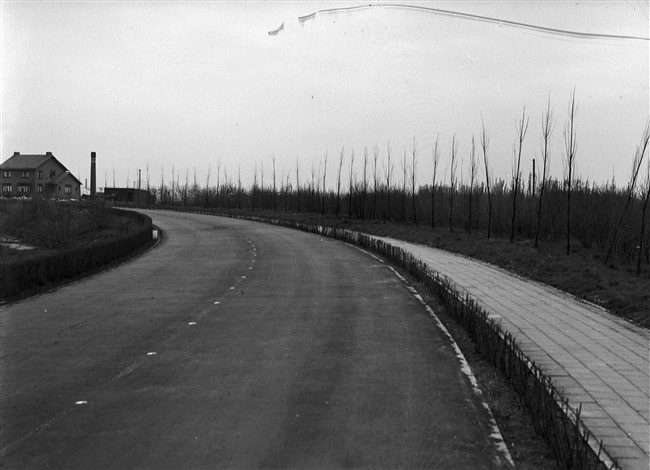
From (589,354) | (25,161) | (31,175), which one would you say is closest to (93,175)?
(31,175)

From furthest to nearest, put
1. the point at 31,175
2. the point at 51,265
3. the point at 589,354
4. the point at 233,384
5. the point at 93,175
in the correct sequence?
the point at 31,175 → the point at 93,175 → the point at 51,265 → the point at 589,354 → the point at 233,384

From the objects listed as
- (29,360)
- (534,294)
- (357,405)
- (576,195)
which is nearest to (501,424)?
(357,405)

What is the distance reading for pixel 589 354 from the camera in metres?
9.14

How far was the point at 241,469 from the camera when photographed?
5.09m

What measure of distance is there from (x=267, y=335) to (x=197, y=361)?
2095 mm

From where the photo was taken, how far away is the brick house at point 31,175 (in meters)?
93.8

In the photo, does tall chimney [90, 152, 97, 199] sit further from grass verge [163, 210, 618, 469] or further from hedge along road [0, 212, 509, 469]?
grass verge [163, 210, 618, 469]

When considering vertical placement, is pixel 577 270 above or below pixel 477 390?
above

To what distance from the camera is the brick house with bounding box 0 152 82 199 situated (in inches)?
3691

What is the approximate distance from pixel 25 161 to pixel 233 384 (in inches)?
3997

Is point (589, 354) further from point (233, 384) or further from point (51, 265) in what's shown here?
point (51, 265)

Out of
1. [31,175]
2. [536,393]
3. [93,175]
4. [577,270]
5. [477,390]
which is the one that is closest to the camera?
[536,393]

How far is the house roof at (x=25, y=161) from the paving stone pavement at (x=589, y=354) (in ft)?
303

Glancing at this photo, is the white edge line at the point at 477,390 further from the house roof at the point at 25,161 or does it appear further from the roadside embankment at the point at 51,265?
the house roof at the point at 25,161
